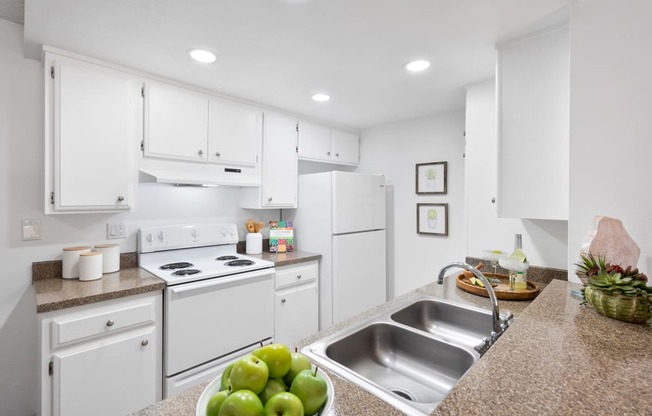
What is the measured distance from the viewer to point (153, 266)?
214 cm

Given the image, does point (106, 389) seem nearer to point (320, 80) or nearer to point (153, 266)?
point (153, 266)

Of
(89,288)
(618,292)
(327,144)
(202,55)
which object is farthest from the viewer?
(327,144)

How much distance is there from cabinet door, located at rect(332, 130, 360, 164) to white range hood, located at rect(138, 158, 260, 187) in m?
1.02

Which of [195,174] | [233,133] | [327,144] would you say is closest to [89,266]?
[195,174]

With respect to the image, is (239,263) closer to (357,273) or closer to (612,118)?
(357,273)

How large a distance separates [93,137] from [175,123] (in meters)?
0.49

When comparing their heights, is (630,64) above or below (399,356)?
above

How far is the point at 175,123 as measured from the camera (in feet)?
7.02

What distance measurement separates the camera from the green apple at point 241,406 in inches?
18.6

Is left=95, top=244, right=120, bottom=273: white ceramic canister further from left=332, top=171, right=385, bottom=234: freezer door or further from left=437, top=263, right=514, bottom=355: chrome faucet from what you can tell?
left=437, top=263, right=514, bottom=355: chrome faucet

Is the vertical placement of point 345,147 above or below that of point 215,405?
above

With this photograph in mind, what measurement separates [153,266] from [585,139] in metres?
2.59

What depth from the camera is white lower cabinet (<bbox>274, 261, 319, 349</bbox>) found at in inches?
94.0

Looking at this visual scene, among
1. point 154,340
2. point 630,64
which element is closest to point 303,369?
point 154,340
